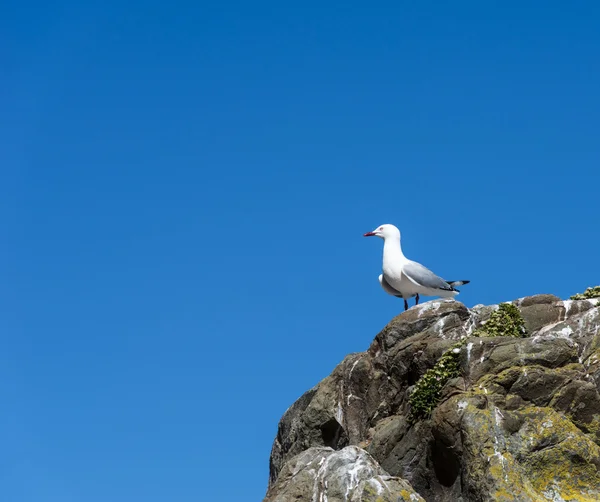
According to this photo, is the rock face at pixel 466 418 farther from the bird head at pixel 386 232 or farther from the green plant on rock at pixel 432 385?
the bird head at pixel 386 232

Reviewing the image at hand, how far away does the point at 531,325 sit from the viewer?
90.6 feet

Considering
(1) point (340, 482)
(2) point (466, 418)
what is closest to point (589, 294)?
(2) point (466, 418)

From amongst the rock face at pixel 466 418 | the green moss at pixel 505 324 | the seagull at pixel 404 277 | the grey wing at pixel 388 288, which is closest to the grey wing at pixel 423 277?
the seagull at pixel 404 277

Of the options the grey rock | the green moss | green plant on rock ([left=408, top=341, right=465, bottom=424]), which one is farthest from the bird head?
the grey rock

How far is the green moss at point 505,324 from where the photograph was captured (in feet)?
89.0

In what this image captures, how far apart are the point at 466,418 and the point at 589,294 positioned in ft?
28.8

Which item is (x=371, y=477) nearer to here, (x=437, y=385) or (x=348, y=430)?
(x=437, y=385)

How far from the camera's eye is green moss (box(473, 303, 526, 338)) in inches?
1069

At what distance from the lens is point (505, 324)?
2730 centimetres

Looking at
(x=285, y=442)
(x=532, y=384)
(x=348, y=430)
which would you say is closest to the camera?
(x=532, y=384)

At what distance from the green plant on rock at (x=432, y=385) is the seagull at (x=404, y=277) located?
7.73 m

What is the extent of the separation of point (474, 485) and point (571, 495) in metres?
2.21

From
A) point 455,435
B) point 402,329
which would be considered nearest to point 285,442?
point 402,329

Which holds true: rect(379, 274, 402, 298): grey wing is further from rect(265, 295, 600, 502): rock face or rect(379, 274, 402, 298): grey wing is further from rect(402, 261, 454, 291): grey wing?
rect(265, 295, 600, 502): rock face
